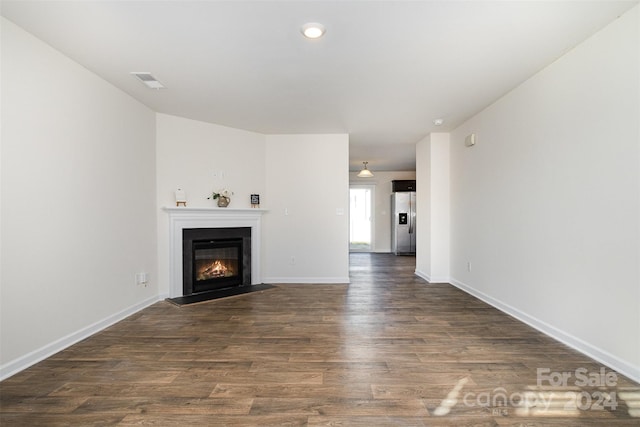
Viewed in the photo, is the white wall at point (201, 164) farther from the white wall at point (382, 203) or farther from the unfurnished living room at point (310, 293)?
the white wall at point (382, 203)

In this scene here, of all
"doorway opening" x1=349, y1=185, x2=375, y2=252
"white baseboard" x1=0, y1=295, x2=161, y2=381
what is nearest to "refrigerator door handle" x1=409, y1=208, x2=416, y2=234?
"doorway opening" x1=349, y1=185, x2=375, y2=252

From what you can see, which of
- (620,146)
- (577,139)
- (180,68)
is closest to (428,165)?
(577,139)

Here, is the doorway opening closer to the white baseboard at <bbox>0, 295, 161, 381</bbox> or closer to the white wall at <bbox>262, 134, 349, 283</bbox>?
the white wall at <bbox>262, 134, 349, 283</bbox>

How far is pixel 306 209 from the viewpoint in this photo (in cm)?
498

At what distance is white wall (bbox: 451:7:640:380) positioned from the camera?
6.57 ft

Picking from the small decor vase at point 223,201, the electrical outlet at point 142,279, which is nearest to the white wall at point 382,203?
the small decor vase at point 223,201

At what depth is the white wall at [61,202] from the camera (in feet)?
6.81

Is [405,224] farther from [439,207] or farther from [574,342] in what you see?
[574,342]

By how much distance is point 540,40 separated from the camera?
2.25 meters

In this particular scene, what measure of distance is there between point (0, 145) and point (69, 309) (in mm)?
1402

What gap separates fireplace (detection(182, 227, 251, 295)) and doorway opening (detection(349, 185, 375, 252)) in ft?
16.7

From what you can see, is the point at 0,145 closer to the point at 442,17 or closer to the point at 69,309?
the point at 69,309

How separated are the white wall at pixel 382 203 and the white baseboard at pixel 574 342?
550 centimetres

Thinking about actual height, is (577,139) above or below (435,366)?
above
